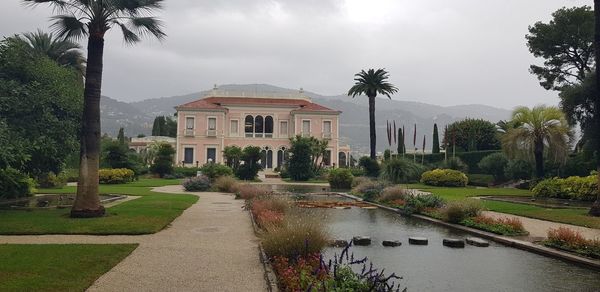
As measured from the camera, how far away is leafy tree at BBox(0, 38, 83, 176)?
14391mm

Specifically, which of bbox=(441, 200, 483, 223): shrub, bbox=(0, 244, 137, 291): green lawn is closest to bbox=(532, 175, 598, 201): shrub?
bbox=(441, 200, 483, 223): shrub

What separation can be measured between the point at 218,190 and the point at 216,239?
62.8 ft

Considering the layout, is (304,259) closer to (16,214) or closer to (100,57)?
(100,57)

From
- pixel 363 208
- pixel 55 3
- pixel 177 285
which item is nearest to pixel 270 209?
pixel 363 208

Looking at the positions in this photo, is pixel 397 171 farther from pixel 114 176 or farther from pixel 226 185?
pixel 114 176

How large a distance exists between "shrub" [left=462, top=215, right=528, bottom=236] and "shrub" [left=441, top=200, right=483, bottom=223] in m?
0.33

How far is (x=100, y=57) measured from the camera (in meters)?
14.9

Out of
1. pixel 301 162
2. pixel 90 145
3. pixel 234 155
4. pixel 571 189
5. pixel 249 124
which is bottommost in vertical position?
pixel 571 189

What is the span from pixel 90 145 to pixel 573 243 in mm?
13171

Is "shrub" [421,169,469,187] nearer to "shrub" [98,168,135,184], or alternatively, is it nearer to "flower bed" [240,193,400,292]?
"shrub" [98,168,135,184]

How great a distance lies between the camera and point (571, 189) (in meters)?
21.9

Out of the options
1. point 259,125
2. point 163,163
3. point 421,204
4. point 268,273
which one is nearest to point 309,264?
point 268,273

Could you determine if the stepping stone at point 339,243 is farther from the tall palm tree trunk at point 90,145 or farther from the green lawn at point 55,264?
the tall palm tree trunk at point 90,145

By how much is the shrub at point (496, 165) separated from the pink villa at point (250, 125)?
24.7 m
